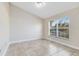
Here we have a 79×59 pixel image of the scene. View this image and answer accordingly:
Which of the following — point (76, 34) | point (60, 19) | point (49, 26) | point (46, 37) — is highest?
point (60, 19)

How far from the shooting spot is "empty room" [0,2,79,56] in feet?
13.5

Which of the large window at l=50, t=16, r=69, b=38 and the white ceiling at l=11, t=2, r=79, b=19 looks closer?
the white ceiling at l=11, t=2, r=79, b=19

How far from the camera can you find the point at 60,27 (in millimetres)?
5484

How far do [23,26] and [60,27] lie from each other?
102 inches

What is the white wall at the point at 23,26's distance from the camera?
5.76 metres

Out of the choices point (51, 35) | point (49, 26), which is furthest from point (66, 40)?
point (49, 26)

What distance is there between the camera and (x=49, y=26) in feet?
21.5

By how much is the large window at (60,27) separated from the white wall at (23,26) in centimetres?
122

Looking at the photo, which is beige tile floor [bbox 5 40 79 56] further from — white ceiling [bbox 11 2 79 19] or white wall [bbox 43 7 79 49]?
white ceiling [bbox 11 2 79 19]

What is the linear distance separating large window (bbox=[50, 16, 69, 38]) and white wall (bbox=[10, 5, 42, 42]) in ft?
4.00

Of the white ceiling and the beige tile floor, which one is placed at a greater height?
the white ceiling

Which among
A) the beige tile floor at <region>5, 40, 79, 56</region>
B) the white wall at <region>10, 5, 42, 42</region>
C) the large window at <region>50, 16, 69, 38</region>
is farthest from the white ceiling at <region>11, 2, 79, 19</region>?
the beige tile floor at <region>5, 40, 79, 56</region>

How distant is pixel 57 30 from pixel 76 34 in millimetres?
1684

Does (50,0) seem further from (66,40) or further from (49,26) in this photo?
(49,26)
